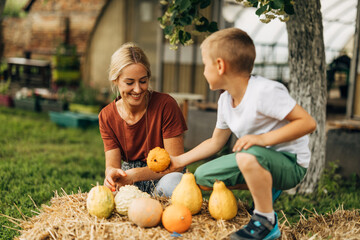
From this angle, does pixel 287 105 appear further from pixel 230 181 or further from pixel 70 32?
pixel 70 32

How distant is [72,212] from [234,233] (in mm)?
1009

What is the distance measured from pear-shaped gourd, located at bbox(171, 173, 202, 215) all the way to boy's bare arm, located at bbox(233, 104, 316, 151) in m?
0.48

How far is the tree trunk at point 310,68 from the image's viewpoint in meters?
4.05

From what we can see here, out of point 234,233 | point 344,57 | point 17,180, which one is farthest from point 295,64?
point 344,57

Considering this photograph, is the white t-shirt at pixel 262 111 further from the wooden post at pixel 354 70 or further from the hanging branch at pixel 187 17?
the wooden post at pixel 354 70

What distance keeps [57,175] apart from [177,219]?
2814mm

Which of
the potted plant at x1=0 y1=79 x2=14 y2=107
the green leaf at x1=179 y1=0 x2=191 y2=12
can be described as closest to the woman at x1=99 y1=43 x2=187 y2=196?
the green leaf at x1=179 y1=0 x2=191 y2=12

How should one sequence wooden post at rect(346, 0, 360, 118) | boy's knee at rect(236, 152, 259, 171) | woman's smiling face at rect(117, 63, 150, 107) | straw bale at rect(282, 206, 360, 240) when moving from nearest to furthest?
boy's knee at rect(236, 152, 259, 171), straw bale at rect(282, 206, 360, 240), woman's smiling face at rect(117, 63, 150, 107), wooden post at rect(346, 0, 360, 118)

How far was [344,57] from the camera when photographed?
7.41 meters

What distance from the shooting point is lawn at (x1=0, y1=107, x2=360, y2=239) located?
3877 millimetres

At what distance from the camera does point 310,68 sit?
4.18 metres

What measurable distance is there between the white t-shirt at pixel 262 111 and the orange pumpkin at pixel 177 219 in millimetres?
556

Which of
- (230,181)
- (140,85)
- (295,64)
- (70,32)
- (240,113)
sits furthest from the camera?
(70,32)

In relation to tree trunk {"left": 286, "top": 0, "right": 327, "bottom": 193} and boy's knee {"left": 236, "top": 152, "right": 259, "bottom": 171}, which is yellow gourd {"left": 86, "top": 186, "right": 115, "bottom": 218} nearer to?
boy's knee {"left": 236, "top": 152, "right": 259, "bottom": 171}
